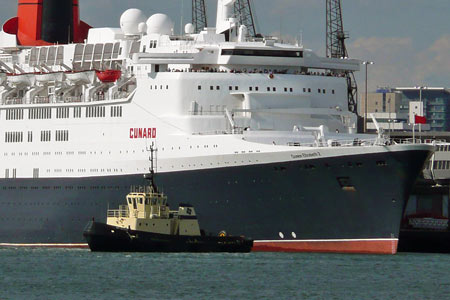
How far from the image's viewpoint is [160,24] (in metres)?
70.9

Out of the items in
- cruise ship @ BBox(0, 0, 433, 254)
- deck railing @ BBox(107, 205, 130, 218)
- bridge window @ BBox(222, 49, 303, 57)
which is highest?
bridge window @ BBox(222, 49, 303, 57)

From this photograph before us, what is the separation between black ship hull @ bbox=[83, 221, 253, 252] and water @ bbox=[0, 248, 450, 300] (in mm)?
518

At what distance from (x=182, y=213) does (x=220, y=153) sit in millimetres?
3121

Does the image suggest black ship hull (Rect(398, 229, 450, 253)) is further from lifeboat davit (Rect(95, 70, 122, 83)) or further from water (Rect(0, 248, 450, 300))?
lifeboat davit (Rect(95, 70, 122, 83))

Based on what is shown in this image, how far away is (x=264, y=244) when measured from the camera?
64.1 m

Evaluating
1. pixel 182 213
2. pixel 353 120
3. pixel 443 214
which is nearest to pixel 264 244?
pixel 182 213

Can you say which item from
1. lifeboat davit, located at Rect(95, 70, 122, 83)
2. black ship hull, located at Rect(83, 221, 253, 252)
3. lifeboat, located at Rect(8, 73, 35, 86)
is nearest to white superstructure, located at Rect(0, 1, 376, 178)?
lifeboat davit, located at Rect(95, 70, 122, 83)

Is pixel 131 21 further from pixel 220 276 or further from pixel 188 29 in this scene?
pixel 220 276

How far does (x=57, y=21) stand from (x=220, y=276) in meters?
28.0

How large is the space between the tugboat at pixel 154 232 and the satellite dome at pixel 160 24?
9016mm

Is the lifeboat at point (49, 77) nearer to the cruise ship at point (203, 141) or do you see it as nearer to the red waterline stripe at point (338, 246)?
the cruise ship at point (203, 141)

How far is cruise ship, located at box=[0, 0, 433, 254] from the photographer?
62.9 metres

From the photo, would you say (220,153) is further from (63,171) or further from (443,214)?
(443,214)

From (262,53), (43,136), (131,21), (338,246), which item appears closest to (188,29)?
(131,21)
